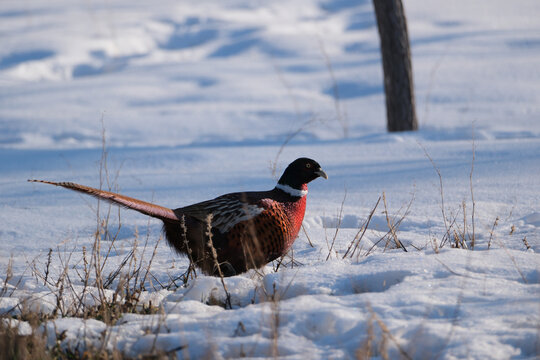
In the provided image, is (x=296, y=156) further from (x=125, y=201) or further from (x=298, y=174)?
(x=125, y=201)

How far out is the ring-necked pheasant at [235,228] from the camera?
2744mm

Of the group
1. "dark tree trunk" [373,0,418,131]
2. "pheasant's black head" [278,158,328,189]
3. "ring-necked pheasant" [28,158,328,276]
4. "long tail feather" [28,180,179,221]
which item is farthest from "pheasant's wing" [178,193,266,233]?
"dark tree trunk" [373,0,418,131]

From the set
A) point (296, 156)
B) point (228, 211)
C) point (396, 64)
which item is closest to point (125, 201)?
point (228, 211)

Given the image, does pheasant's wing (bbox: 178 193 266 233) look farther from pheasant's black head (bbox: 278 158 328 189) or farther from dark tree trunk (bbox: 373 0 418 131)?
dark tree trunk (bbox: 373 0 418 131)

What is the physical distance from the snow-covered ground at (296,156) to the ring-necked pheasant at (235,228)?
0.13 meters

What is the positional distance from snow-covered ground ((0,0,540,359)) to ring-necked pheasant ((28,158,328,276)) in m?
0.13

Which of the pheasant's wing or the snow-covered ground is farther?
the pheasant's wing

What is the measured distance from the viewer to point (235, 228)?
2.78m

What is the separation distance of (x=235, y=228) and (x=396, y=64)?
440cm

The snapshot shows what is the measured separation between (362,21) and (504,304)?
13.6 meters

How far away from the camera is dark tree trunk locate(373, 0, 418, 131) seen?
652cm

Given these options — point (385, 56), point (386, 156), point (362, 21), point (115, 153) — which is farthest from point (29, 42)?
point (386, 156)

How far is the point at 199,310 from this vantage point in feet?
7.20

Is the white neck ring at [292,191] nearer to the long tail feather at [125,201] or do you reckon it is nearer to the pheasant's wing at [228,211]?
the pheasant's wing at [228,211]
